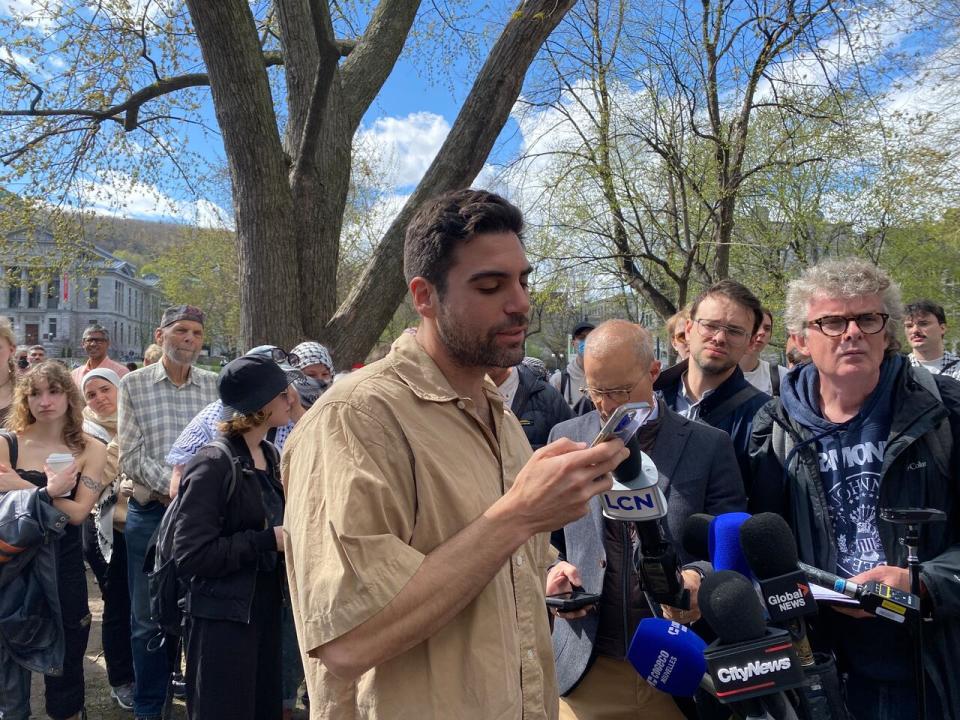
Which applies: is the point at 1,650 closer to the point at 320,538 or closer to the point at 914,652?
the point at 320,538

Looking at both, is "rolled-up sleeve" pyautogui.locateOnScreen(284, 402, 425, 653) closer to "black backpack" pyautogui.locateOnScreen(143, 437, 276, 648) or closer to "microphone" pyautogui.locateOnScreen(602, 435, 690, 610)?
"microphone" pyautogui.locateOnScreen(602, 435, 690, 610)

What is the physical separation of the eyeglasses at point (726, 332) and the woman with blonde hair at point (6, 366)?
4.63 metres

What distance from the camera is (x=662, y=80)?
1113 cm

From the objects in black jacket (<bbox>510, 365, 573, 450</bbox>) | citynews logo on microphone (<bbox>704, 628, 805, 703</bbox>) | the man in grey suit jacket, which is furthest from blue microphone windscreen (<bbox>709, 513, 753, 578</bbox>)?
black jacket (<bbox>510, 365, 573, 450</bbox>)

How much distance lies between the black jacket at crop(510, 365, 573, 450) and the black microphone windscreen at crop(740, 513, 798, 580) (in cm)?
303

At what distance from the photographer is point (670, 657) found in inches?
75.0

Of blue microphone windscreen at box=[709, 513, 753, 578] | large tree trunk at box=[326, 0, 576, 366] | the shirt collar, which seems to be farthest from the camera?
large tree trunk at box=[326, 0, 576, 366]

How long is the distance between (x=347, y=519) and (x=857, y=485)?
195 cm

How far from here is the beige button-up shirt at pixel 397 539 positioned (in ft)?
4.31

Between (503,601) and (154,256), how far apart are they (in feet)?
132

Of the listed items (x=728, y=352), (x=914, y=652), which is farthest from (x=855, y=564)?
(x=728, y=352)

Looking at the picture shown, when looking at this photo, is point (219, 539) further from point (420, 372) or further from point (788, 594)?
point (788, 594)

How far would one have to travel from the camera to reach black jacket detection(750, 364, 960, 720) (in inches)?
85.0

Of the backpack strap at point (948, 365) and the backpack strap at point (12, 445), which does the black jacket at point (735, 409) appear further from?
the backpack strap at point (948, 365)
